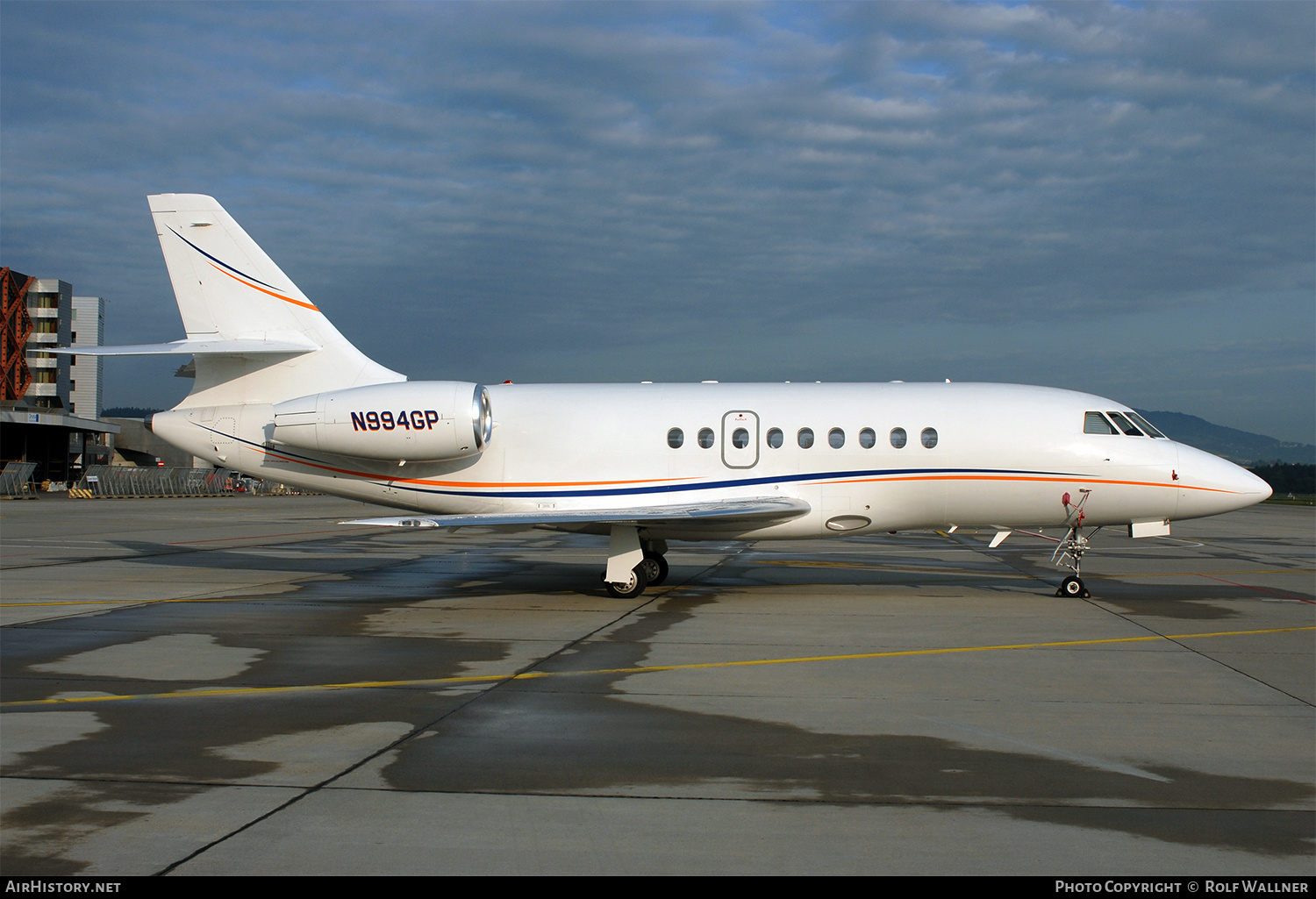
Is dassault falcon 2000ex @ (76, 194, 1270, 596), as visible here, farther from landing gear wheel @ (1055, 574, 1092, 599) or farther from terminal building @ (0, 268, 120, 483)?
terminal building @ (0, 268, 120, 483)

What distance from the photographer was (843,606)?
14.3 metres

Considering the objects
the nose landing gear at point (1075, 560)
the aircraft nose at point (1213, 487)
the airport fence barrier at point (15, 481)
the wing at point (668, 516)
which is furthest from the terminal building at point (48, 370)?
the aircraft nose at point (1213, 487)

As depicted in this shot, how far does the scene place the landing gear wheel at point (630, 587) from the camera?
1496 centimetres

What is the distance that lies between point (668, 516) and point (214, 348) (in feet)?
26.7

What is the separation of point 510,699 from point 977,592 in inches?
398

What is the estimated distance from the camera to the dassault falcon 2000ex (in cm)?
1509

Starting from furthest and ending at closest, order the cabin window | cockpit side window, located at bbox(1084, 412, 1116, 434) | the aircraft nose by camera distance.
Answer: the cabin window, cockpit side window, located at bbox(1084, 412, 1116, 434), the aircraft nose

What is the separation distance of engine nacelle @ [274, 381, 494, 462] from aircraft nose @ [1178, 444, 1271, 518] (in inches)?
443

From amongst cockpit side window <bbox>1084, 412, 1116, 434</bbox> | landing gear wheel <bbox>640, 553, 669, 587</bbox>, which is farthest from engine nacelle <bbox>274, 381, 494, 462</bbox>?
cockpit side window <bbox>1084, 412, 1116, 434</bbox>

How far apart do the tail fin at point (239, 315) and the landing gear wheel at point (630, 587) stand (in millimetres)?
5632

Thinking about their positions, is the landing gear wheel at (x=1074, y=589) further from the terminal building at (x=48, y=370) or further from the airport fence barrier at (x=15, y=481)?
the terminal building at (x=48, y=370)

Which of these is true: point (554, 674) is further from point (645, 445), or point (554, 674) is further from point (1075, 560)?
point (1075, 560)

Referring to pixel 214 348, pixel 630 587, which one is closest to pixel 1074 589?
pixel 630 587

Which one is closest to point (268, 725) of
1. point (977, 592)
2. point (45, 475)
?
point (977, 592)
